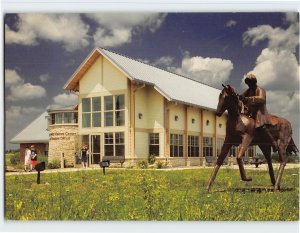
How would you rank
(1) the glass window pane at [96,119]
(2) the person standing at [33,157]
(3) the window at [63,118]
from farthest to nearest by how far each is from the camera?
(1) the glass window pane at [96,119]
(2) the person standing at [33,157]
(3) the window at [63,118]

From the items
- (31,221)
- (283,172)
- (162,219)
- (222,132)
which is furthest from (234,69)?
(31,221)

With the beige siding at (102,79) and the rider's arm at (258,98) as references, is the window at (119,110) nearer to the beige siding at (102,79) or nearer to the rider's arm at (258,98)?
the beige siding at (102,79)

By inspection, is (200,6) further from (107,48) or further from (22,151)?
(22,151)

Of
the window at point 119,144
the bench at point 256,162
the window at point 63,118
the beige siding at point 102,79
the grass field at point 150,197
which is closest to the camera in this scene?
the grass field at point 150,197

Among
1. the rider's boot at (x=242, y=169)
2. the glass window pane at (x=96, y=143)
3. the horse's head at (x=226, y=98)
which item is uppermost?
the horse's head at (x=226, y=98)

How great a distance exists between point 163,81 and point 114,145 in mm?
2664

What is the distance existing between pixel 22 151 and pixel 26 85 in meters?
1.84

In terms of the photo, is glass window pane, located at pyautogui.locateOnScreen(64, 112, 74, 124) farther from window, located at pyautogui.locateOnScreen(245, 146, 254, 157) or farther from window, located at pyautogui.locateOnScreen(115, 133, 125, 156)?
window, located at pyautogui.locateOnScreen(245, 146, 254, 157)

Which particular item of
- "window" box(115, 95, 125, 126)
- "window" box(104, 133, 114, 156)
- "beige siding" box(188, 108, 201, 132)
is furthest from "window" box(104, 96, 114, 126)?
"beige siding" box(188, 108, 201, 132)

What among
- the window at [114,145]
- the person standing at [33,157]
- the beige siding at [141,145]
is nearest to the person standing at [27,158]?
the person standing at [33,157]

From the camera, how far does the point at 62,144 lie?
1538 cm

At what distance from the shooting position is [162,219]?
37.0 feet

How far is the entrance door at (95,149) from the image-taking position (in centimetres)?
1530

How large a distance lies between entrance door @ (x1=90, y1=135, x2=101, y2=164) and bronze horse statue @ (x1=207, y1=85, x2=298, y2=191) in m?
4.32
